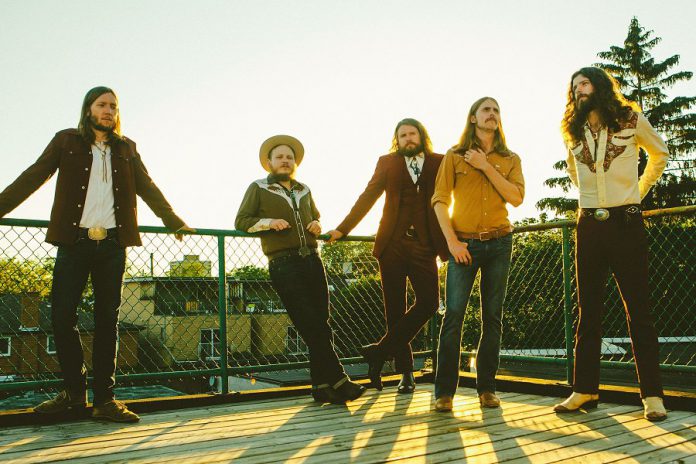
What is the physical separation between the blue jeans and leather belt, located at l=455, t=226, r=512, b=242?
2 cm

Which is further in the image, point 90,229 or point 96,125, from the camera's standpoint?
point 96,125

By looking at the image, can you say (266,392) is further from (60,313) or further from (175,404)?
(60,313)

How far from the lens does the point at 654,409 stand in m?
2.91

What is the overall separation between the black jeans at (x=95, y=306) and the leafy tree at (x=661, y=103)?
25.9 m

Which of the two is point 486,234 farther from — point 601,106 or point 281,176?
point 281,176

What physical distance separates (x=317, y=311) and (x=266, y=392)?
0.80 meters

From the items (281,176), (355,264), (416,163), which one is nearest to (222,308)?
(281,176)

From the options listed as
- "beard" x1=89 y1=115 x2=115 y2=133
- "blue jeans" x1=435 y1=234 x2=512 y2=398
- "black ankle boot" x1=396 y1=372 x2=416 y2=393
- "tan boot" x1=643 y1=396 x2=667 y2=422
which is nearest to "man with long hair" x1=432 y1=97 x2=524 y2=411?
"blue jeans" x1=435 y1=234 x2=512 y2=398

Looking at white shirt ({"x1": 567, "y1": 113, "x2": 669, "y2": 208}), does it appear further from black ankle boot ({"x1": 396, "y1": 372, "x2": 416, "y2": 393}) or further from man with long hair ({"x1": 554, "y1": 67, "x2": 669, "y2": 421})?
black ankle boot ({"x1": 396, "y1": 372, "x2": 416, "y2": 393})

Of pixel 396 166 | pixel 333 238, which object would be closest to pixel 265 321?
pixel 333 238

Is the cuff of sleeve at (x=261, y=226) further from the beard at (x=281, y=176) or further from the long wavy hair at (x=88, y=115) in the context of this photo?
the long wavy hair at (x=88, y=115)

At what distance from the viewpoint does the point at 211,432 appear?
2922 millimetres

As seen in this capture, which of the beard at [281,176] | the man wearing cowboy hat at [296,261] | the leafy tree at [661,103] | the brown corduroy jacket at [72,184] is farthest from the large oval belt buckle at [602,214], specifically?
the leafy tree at [661,103]

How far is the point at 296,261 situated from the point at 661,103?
27065mm
